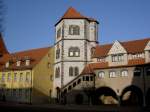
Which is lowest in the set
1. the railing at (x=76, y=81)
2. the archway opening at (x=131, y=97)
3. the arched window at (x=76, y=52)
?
the archway opening at (x=131, y=97)

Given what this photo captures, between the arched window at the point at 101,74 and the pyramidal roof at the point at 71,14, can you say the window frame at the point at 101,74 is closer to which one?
the arched window at the point at 101,74

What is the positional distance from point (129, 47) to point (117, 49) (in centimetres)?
214

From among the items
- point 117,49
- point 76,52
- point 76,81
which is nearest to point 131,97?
point 117,49

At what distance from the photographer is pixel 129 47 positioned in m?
52.6

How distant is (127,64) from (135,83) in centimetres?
349

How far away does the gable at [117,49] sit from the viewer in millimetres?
51688

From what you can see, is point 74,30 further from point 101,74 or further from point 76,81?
point 101,74

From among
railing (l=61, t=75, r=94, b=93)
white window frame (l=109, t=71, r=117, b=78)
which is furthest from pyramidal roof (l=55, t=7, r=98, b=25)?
white window frame (l=109, t=71, r=117, b=78)

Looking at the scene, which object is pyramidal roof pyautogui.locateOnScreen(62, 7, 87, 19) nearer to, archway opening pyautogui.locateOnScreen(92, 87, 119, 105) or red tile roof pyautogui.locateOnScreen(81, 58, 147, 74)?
red tile roof pyautogui.locateOnScreen(81, 58, 147, 74)

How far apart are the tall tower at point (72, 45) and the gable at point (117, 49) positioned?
6.10m

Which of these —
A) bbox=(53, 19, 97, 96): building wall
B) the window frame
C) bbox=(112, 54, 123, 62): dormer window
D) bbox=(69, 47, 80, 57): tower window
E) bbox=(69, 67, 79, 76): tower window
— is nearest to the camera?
bbox=(112, 54, 123, 62): dormer window

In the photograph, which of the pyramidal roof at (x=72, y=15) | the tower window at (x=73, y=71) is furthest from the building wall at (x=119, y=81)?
the pyramidal roof at (x=72, y=15)

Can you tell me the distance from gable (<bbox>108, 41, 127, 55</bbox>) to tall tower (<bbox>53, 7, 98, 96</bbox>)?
240 inches

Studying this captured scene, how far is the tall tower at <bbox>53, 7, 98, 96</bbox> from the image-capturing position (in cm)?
5700
